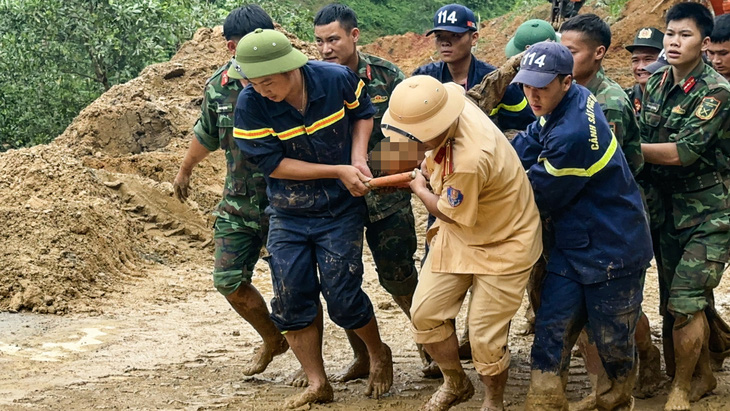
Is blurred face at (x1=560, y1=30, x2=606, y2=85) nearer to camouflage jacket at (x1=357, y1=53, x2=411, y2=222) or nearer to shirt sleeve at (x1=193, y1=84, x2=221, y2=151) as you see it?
camouflage jacket at (x1=357, y1=53, x2=411, y2=222)

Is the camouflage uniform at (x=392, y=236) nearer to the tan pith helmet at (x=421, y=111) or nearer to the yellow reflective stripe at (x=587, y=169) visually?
the tan pith helmet at (x=421, y=111)

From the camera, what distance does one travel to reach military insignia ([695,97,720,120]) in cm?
497

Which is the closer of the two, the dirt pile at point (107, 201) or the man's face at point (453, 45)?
the man's face at point (453, 45)

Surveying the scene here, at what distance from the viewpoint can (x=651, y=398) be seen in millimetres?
5426

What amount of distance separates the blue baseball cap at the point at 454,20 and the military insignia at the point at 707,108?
1.70 metres

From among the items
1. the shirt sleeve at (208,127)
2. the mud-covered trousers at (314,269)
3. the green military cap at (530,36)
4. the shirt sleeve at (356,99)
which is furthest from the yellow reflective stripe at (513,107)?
the shirt sleeve at (208,127)

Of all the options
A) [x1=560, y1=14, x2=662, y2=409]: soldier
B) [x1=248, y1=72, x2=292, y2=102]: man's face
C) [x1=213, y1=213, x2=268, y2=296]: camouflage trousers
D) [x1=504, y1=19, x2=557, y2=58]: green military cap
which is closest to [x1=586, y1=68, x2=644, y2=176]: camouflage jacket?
[x1=560, y1=14, x2=662, y2=409]: soldier

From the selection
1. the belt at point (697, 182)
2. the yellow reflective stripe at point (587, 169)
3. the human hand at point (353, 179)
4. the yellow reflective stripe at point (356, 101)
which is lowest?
the belt at point (697, 182)

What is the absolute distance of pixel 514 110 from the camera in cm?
577

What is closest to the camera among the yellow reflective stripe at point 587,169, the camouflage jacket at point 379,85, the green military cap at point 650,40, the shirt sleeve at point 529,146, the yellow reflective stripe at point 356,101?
the yellow reflective stripe at point 587,169

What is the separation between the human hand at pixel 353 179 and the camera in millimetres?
4953

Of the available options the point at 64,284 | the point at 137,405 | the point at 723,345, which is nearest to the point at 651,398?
the point at 723,345

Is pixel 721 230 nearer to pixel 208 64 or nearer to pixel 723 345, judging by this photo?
pixel 723 345

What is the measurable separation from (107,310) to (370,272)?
8.88 ft
